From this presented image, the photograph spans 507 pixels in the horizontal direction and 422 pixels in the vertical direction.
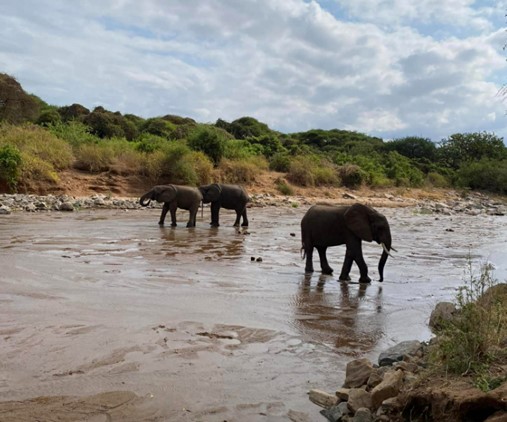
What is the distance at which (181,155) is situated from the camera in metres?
28.8

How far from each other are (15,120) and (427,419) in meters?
36.1

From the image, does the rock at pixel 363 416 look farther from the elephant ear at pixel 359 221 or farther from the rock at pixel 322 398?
the elephant ear at pixel 359 221

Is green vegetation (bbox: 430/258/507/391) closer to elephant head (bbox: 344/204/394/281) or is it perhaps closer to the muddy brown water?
the muddy brown water

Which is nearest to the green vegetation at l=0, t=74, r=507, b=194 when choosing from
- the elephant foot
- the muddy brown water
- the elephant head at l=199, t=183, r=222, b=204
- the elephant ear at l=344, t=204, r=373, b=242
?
the elephant head at l=199, t=183, r=222, b=204

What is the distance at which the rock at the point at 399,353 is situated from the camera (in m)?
5.00

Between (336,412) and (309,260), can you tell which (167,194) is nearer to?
(309,260)

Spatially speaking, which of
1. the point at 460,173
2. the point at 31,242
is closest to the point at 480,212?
the point at 460,173

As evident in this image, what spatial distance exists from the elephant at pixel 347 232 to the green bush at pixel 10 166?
1598 centimetres

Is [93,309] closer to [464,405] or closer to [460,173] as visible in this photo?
[464,405]

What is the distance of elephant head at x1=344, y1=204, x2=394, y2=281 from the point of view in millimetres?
9867

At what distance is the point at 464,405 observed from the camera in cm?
340

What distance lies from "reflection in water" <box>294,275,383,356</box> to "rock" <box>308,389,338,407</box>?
131cm

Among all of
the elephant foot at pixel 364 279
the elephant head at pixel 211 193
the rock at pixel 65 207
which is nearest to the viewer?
the elephant foot at pixel 364 279

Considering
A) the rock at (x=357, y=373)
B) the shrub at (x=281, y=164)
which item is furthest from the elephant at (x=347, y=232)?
the shrub at (x=281, y=164)
